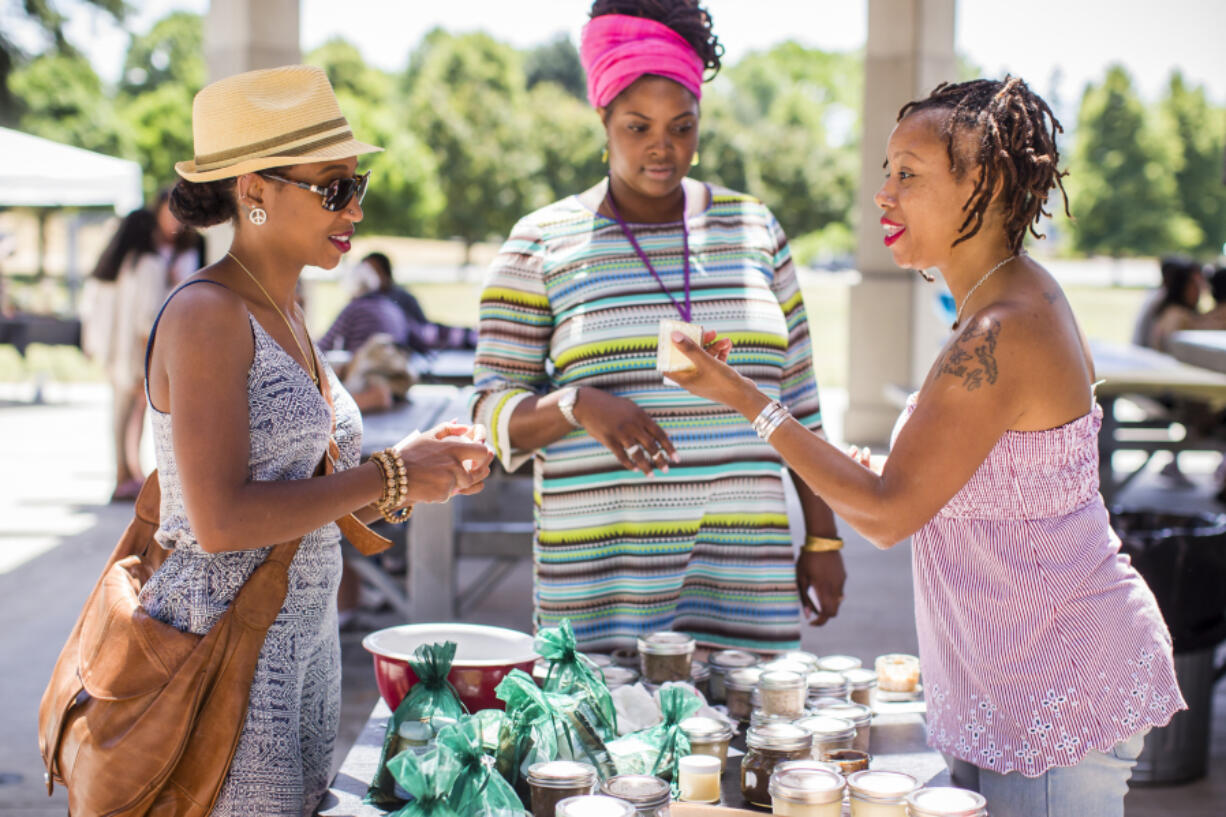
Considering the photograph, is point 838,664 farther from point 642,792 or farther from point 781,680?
point 642,792

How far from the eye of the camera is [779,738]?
5.94 ft

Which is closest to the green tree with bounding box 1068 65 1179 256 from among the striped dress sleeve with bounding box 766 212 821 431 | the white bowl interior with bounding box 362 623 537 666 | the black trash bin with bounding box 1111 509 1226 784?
the black trash bin with bounding box 1111 509 1226 784

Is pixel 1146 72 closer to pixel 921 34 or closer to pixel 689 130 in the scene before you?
pixel 921 34

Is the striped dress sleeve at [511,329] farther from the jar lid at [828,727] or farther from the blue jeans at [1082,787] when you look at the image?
the blue jeans at [1082,787]

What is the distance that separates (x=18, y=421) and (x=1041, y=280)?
13002 mm

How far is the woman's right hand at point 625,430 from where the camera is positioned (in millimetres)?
2295

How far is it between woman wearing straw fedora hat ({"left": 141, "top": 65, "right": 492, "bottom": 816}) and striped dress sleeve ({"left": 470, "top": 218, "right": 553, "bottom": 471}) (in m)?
0.42

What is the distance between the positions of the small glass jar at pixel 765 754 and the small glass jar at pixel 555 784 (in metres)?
0.26

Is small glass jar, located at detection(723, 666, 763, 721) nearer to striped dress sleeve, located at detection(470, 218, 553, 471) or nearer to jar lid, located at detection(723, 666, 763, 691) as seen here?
jar lid, located at detection(723, 666, 763, 691)

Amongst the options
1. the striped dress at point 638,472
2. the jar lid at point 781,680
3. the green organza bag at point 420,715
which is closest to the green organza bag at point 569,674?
the green organza bag at point 420,715

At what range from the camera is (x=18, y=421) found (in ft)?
41.6

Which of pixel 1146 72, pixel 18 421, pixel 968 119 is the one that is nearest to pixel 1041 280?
pixel 968 119

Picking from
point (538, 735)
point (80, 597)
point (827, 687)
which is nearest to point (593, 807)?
point (538, 735)

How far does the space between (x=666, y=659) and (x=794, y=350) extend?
818 millimetres
